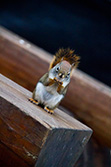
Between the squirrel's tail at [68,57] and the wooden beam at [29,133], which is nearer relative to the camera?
the wooden beam at [29,133]

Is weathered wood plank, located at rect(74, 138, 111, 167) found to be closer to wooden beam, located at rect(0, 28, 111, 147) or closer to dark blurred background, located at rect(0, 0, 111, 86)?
wooden beam, located at rect(0, 28, 111, 147)

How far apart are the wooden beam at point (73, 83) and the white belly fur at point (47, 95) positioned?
1.41 feet

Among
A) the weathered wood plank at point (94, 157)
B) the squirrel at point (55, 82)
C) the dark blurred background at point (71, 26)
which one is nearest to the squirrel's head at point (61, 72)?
the squirrel at point (55, 82)

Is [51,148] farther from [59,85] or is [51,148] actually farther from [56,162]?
[59,85]

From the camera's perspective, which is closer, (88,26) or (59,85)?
(59,85)

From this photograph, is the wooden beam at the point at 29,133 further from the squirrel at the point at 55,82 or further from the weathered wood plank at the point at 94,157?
the weathered wood plank at the point at 94,157

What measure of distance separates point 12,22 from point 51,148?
4.93 ft

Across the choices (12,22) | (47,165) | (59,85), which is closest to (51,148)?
(47,165)

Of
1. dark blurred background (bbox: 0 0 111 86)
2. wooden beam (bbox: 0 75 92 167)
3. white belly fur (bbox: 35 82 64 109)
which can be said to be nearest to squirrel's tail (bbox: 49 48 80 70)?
white belly fur (bbox: 35 82 64 109)

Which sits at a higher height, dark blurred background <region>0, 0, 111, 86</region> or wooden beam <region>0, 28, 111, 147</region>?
dark blurred background <region>0, 0, 111, 86</region>

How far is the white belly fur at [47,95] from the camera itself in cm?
104

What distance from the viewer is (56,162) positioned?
0.83 meters

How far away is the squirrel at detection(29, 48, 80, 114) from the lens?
101 cm

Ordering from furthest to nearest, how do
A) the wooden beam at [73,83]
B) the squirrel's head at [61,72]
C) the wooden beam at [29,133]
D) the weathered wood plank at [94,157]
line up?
1. the wooden beam at [73,83]
2. the weathered wood plank at [94,157]
3. the squirrel's head at [61,72]
4. the wooden beam at [29,133]
